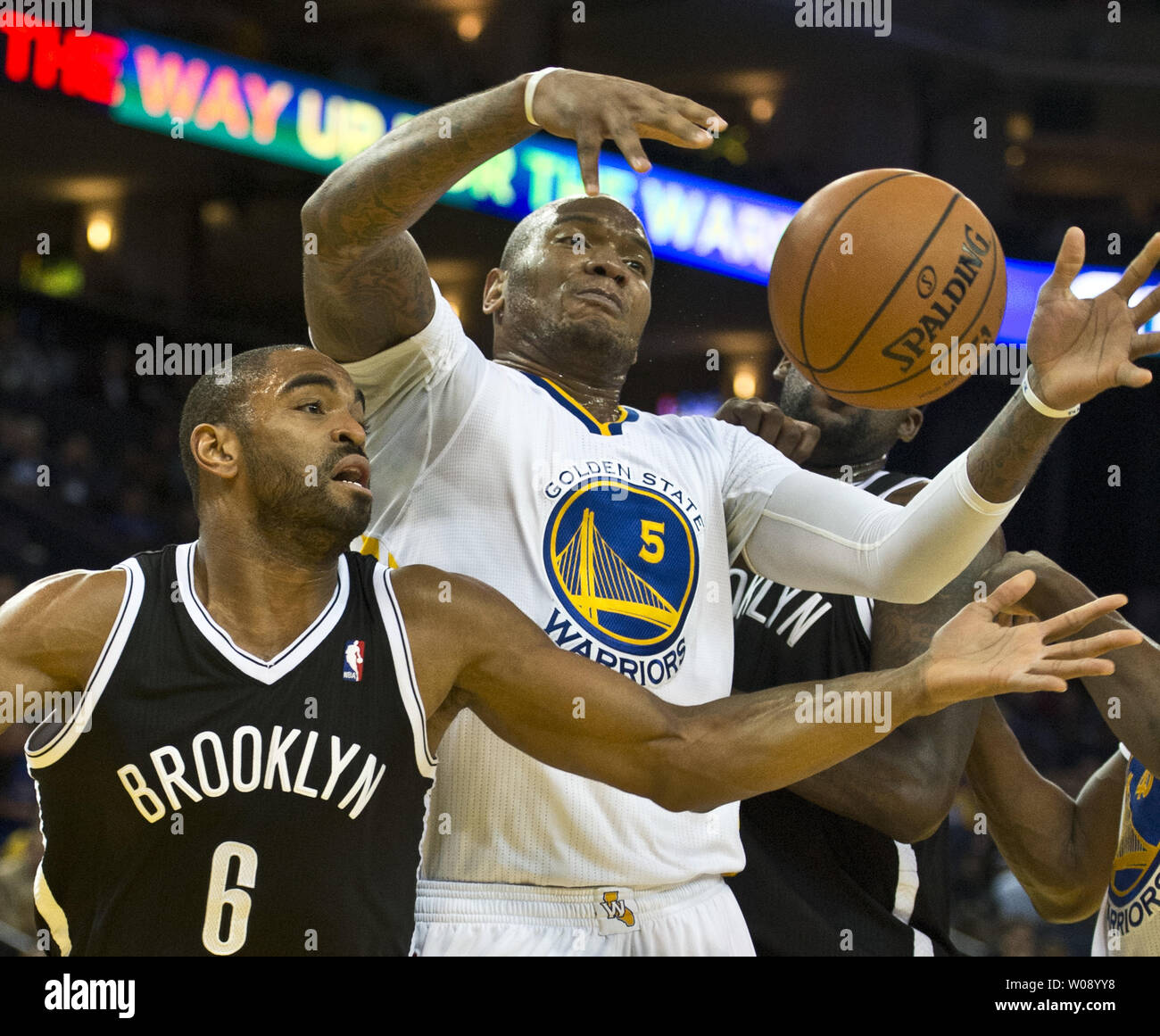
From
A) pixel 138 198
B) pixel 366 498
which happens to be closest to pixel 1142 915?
pixel 366 498

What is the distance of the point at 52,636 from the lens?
241 cm

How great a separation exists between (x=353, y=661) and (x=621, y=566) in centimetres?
73

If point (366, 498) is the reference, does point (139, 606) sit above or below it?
below

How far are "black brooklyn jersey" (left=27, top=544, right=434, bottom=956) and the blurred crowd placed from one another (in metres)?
5.77

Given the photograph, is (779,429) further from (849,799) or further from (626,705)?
(626,705)

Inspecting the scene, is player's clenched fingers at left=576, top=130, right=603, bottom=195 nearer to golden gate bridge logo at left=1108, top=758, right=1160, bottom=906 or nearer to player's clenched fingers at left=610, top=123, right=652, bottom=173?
player's clenched fingers at left=610, top=123, right=652, bottom=173

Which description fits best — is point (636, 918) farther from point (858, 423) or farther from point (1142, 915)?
point (858, 423)

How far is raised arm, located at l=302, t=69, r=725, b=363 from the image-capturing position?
8.46 feet

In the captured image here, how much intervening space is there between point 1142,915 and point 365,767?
2.20 metres

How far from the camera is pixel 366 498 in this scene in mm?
2697

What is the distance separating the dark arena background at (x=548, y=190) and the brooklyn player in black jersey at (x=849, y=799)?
5079 millimetres

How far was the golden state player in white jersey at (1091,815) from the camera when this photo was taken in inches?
139

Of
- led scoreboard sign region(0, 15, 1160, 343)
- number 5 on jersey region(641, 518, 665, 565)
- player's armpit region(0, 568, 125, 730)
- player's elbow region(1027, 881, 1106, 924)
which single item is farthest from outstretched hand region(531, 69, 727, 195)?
led scoreboard sign region(0, 15, 1160, 343)

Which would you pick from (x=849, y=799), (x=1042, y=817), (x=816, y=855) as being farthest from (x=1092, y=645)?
(x=1042, y=817)
